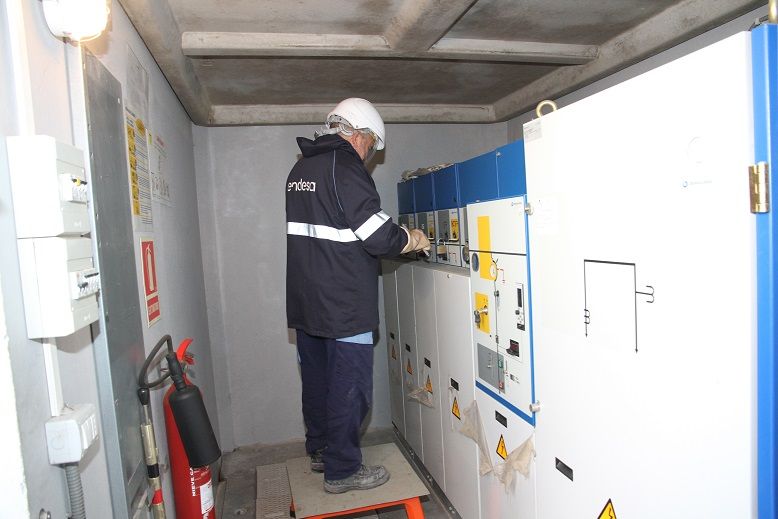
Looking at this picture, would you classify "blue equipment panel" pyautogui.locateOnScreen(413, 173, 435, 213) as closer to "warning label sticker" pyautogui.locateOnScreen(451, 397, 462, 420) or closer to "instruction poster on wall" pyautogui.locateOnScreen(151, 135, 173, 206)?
"warning label sticker" pyautogui.locateOnScreen(451, 397, 462, 420)

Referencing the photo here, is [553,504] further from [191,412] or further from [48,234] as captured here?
[48,234]

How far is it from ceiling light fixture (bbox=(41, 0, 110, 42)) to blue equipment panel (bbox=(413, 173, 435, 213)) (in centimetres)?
190

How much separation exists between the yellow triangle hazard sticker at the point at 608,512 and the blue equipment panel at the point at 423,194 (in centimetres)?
179

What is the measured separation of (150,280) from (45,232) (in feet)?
2.80

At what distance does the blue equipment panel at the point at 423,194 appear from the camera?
2.79 m

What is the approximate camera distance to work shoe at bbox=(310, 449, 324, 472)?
98.4 inches

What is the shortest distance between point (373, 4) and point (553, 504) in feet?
6.38

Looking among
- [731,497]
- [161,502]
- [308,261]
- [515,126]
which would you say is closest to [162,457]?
[161,502]

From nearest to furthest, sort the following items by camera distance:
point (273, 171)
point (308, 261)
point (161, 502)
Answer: point (161, 502)
point (308, 261)
point (273, 171)

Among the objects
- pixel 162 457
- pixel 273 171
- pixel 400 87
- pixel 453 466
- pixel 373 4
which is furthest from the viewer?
pixel 273 171

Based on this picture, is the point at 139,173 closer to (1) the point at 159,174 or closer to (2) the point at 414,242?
(1) the point at 159,174

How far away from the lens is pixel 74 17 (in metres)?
1.06

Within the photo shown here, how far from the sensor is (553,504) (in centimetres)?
154

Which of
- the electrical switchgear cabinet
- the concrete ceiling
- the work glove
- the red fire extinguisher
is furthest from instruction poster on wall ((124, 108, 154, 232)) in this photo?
the electrical switchgear cabinet
